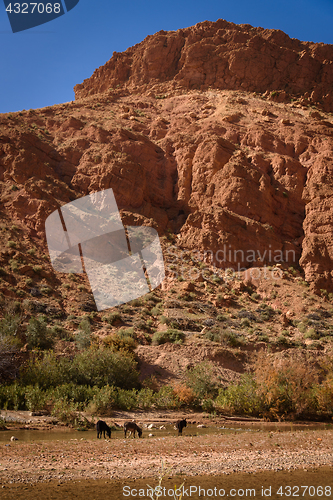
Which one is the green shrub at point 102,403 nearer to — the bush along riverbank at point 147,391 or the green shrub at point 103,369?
the bush along riverbank at point 147,391

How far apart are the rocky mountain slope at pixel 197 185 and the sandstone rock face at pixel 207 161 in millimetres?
120

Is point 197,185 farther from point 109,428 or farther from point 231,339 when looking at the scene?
point 109,428

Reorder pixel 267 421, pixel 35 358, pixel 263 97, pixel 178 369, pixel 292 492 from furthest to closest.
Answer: pixel 263 97
pixel 178 369
pixel 35 358
pixel 267 421
pixel 292 492

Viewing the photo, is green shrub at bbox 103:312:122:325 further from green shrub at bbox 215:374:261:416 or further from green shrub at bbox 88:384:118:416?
green shrub at bbox 215:374:261:416

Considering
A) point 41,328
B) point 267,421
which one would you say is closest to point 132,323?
point 41,328

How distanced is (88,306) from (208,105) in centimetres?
3204

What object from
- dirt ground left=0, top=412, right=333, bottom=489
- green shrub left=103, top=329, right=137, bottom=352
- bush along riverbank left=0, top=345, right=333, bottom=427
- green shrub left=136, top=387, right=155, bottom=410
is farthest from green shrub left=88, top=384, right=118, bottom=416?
green shrub left=103, top=329, right=137, bottom=352

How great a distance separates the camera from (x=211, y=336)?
80.0 feet

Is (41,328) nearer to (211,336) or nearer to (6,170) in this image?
(211,336)

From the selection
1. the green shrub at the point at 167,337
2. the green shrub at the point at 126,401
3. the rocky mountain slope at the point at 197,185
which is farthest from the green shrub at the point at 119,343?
the rocky mountain slope at the point at 197,185

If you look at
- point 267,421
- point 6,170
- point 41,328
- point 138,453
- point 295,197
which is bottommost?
point 267,421

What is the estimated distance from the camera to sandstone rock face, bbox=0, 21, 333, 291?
34125mm

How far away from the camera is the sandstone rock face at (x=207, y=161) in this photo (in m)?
34.1

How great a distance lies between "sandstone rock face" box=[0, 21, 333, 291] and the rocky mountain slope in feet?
0.39
